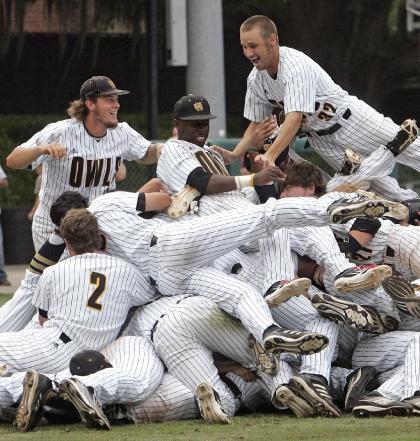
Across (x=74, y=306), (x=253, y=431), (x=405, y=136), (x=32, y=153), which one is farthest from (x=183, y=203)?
(x=253, y=431)

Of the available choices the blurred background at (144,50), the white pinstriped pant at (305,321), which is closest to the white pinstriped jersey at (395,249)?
the white pinstriped pant at (305,321)

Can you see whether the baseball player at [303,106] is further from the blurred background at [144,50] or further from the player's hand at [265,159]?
the blurred background at [144,50]

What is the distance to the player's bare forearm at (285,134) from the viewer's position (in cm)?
915

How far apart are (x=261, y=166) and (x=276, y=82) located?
76cm

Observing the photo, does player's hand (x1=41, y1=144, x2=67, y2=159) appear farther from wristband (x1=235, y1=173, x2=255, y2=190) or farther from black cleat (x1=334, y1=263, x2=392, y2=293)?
black cleat (x1=334, y1=263, x2=392, y2=293)

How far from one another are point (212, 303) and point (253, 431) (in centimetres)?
108

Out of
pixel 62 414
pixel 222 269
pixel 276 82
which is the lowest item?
pixel 62 414

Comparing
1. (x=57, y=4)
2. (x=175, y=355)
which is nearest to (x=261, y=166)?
(x=175, y=355)

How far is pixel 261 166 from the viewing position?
898 cm

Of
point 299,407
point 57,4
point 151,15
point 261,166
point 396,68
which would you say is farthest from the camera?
point 396,68

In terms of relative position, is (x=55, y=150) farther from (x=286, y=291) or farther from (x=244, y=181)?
(x=286, y=291)

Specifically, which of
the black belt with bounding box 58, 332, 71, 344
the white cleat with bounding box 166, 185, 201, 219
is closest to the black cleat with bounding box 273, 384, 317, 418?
the black belt with bounding box 58, 332, 71, 344

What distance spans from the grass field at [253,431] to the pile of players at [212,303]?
112 millimetres

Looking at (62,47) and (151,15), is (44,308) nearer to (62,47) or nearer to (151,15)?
(151,15)
